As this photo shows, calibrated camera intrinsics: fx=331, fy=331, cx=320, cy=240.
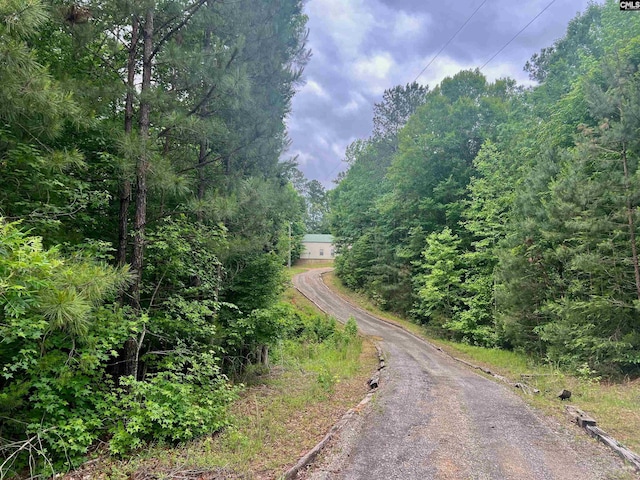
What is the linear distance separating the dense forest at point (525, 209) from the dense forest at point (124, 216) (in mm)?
8674

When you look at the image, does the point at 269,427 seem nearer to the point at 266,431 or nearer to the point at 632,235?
the point at 266,431

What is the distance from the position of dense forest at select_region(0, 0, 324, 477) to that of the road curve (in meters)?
2.41

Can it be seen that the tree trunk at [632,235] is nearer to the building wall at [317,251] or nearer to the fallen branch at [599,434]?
the fallen branch at [599,434]

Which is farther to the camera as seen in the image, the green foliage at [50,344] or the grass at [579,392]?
the grass at [579,392]

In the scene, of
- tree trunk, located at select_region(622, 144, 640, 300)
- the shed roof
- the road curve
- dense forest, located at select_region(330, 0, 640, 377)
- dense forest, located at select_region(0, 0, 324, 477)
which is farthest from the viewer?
the shed roof

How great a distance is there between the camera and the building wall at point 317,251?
5462 centimetres

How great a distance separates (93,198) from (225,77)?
290cm

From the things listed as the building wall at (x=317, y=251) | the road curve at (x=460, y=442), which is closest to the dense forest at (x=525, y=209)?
the road curve at (x=460, y=442)

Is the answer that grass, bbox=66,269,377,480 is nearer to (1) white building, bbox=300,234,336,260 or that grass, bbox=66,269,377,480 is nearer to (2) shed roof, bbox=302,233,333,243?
(1) white building, bbox=300,234,336,260

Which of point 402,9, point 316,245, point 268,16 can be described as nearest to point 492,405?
point 268,16

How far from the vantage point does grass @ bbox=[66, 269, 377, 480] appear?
149 inches

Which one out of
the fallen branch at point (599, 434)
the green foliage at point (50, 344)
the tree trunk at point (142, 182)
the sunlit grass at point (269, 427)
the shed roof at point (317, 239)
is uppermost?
the shed roof at point (317, 239)

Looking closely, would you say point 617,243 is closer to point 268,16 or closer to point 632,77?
point 632,77

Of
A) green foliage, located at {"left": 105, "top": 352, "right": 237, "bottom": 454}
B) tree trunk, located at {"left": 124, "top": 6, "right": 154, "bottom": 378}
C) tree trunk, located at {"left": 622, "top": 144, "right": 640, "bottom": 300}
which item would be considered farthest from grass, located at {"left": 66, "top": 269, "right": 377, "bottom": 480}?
tree trunk, located at {"left": 622, "top": 144, "right": 640, "bottom": 300}
